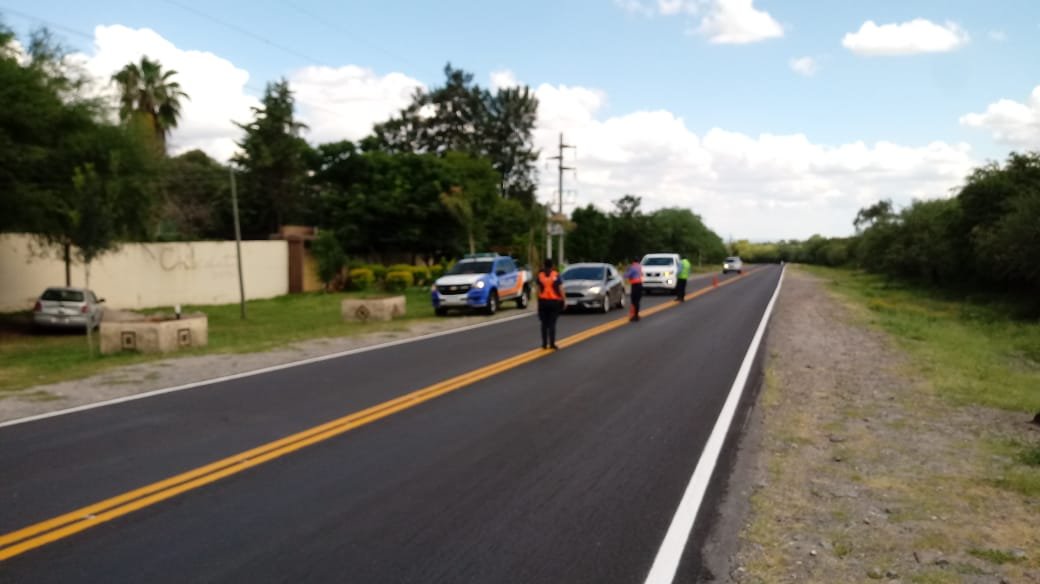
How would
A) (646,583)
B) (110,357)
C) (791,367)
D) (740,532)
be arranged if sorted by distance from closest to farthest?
1. (646,583)
2. (740,532)
3. (791,367)
4. (110,357)

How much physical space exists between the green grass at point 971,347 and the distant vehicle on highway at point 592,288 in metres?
7.86

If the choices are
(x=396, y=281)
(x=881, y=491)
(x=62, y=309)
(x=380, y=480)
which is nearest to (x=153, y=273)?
(x=62, y=309)

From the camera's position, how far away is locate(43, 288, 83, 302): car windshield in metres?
24.4

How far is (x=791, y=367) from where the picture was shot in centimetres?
1515

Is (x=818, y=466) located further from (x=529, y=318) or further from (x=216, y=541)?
(x=529, y=318)

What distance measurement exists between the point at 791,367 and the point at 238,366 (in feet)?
30.2

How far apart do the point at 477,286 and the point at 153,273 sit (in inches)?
558

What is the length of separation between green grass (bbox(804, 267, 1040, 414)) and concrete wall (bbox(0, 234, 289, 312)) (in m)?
22.4

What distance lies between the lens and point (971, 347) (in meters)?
20.8

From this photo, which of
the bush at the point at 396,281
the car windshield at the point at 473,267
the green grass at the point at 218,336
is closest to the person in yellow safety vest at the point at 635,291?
the car windshield at the point at 473,267

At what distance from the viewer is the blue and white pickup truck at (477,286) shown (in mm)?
26242

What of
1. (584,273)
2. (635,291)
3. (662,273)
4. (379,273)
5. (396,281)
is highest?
(584,273)

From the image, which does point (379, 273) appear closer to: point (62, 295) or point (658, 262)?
point (658, 262)

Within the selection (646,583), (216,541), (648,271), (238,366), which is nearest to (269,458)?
(216,541)
